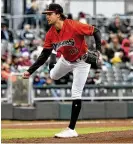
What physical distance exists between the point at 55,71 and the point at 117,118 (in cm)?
846

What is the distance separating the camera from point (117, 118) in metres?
17.2

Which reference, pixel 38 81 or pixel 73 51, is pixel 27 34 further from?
pixel 73 51

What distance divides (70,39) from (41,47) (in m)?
Answer: 9.79

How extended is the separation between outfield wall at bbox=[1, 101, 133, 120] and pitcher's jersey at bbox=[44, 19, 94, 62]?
26.1 feet

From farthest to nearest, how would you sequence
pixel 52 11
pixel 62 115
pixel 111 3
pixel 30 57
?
1. pixel 111 3
2. pixel 30 57
3. pixel 62 115
4. pixel 52 11

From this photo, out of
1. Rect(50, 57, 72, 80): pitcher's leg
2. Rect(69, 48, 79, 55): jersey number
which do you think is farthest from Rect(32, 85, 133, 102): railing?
Rect(69, 48, 79, 55): jersey number

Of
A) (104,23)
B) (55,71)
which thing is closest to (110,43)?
(104,23)

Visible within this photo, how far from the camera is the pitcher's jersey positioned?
8672 mm

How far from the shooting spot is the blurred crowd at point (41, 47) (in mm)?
17438

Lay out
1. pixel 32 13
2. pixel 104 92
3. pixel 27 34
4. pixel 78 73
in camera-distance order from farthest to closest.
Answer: pixel 32 13
pixel 27 34
pixel 104 92
pixel 78 73

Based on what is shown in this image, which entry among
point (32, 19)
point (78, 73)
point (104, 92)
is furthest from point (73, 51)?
point (32, 19)

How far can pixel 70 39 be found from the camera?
8.70 meters

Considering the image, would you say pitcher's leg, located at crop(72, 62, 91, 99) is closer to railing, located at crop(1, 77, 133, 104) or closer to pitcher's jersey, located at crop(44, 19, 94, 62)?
pitcher's jersey, located at crop(44, 19, 94, 62)

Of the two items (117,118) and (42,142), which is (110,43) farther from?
(42,142)
